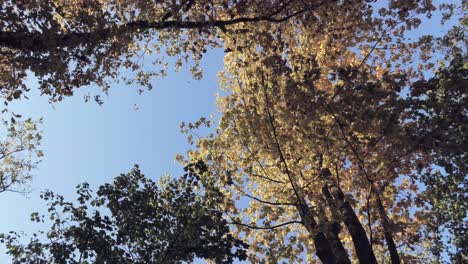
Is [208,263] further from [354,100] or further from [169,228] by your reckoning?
[354,100]

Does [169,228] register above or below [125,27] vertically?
below

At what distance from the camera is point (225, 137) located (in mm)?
15406

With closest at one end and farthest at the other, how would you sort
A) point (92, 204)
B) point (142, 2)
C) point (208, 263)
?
1. point (142, 2)
2. point (92, 204)
3. point (208, 263)

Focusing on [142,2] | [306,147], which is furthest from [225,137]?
[142,2]

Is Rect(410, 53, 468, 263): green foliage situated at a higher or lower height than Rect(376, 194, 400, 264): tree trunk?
higher

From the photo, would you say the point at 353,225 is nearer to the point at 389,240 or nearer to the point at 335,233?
the point at 335,233

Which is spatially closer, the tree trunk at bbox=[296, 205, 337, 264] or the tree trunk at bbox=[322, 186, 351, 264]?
the tree trunk at bbox=[322, 186, 351, 264]

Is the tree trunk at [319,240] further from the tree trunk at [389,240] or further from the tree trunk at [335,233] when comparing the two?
the tree trunk at [389,240]

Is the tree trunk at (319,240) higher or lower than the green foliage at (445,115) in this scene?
lower

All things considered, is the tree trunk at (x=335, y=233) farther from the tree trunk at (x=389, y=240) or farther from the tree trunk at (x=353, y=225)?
the tree trunk at (x=389, y=240)

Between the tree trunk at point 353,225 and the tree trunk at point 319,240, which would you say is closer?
the tree trunk at point 353,225

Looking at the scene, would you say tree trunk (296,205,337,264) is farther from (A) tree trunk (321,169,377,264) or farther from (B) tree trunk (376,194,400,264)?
(B) tree trunk (376,194,400,264)

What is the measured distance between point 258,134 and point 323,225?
3532 mm

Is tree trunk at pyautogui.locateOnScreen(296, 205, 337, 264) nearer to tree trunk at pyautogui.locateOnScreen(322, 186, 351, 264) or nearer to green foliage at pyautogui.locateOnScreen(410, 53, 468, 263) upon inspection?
tree trunk at pyautogui.locateOnScreen(322, 186, 351, 264)
